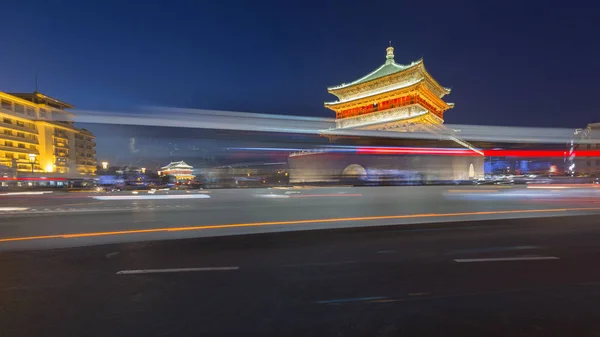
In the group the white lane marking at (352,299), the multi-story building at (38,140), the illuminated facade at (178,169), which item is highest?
the multi-story building at (38,140)

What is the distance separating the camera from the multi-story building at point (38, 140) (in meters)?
36.9

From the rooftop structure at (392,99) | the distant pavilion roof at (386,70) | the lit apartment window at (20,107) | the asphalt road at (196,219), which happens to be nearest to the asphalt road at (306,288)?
the asphalt road at (196,219)

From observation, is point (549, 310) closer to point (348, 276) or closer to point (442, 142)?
point (348, 276)

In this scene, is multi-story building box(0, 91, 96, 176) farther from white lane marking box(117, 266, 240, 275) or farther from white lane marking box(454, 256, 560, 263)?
white lane marking box(454, 256, 560, 263)

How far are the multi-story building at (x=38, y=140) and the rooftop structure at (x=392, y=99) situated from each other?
107 ft

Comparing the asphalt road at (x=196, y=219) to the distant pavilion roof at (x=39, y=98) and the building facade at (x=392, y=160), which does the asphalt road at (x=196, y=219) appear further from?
the distant pavilion roof at (x=39, y=98)

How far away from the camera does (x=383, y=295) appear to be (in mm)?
2883

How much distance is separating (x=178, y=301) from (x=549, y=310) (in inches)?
131

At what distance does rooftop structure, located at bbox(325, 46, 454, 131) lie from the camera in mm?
28797

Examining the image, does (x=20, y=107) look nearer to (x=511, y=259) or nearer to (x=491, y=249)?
(x=491, y=249)

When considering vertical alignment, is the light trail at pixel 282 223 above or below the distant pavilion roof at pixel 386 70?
below

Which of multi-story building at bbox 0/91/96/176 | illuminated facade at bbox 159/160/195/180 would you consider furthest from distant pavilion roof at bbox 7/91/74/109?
illuminated facade at bbox 159/160/195/180

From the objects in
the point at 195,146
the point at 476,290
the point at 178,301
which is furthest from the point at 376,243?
the point at 195,146

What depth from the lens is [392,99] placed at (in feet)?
103
